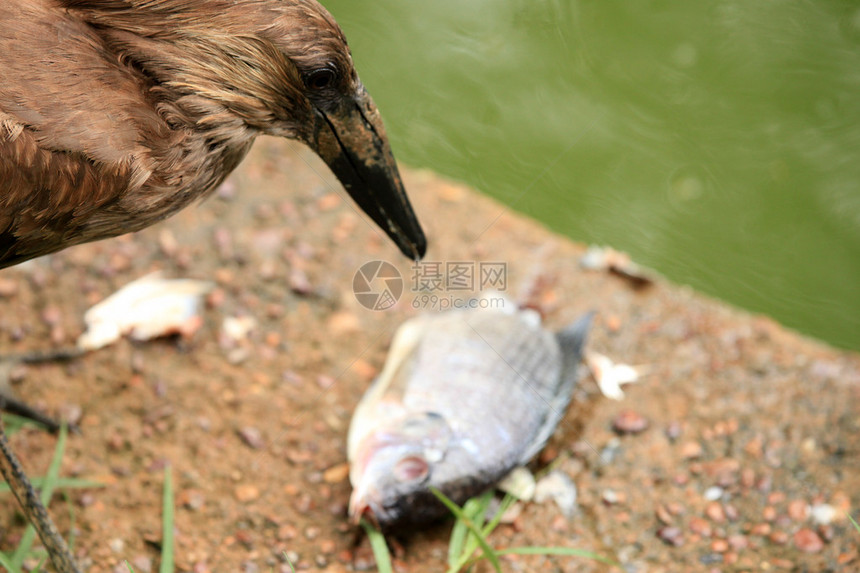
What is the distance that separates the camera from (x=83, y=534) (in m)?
2.44

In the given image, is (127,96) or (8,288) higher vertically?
(127,96)

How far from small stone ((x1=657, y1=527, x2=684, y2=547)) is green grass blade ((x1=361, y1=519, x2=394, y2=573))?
35.0 inches

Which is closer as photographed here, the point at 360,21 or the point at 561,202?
the point at 561,202

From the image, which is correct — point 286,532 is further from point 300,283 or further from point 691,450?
point 691,450

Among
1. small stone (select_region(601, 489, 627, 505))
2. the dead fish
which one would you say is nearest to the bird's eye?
the dead fish

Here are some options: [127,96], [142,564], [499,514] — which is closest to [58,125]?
[127,96]

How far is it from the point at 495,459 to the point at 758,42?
154 inches

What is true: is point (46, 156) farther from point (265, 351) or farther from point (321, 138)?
point (265, 351)

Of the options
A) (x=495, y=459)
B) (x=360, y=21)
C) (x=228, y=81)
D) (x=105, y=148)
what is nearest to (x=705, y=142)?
(x=360, y=21)

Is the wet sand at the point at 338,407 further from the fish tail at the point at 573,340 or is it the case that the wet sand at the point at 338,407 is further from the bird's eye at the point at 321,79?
the bird's eye at the point at 321,79

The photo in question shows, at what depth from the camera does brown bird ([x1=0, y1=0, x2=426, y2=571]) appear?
1819mm

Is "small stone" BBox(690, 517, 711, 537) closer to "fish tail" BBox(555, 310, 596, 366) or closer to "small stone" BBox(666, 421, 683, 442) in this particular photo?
"small stone" BBox(666, 421, 683, 442)

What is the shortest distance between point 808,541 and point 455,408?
1.21 meters

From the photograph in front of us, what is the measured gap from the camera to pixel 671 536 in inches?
104
